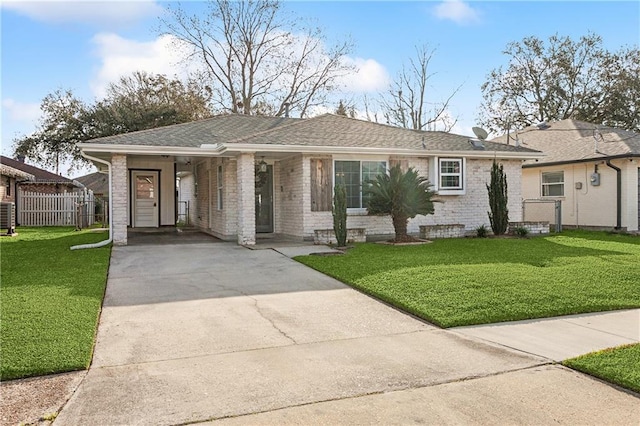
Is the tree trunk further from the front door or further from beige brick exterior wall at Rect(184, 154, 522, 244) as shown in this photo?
the front door

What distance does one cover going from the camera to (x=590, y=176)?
59.2 feet

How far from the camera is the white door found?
19.2 meters

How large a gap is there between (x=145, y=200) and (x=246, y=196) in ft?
26.2

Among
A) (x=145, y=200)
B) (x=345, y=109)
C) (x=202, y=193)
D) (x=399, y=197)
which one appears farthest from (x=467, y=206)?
(x=345, y=109)

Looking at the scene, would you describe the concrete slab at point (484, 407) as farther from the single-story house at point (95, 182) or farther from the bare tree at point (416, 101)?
the single-story house at point (95, 182)

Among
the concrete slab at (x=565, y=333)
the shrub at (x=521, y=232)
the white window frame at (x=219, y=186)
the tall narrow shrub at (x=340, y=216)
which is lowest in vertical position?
the concrete slab at (x=565, y=333)

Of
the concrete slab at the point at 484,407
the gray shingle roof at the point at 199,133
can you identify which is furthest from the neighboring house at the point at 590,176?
the concrete slab at the point at 484,407

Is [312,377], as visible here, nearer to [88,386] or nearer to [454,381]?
[454,381]

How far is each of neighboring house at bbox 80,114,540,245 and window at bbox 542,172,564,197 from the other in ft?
12.4

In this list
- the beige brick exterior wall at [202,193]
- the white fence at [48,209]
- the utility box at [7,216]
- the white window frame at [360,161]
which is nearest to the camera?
the white window frame at [360,161]

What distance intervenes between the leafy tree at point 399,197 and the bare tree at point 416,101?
22897mm

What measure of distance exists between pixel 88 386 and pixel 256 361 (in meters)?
1.43

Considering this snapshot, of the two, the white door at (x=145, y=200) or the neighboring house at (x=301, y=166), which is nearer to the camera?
the neighboring house at (x=301, y=166)

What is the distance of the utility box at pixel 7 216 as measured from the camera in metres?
17.3
